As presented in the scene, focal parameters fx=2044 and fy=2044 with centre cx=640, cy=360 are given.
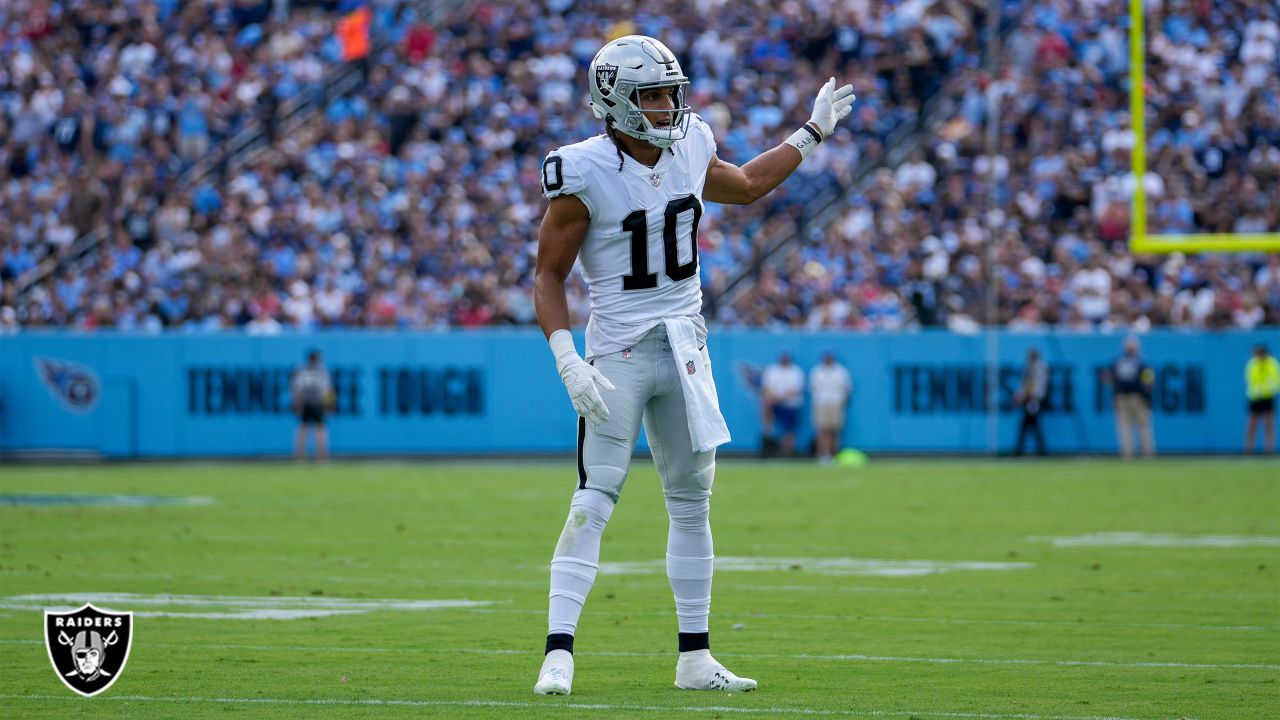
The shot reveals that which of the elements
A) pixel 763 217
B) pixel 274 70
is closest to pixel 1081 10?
pixel 763 217

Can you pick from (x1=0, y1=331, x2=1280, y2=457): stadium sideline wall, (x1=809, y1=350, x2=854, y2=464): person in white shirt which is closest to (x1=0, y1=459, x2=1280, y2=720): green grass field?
(x1=809, y1=350, x2=854, y2=464): person in white shirt

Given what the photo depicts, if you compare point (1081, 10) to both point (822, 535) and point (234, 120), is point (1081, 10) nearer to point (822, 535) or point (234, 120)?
point (234, 120)

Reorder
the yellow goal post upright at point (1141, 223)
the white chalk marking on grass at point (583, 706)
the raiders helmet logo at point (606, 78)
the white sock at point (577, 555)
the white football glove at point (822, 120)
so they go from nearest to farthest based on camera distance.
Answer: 1. the white chalk marking on grass at point (583, 706)
2. the white sock at point (577, 555)
3. the raiders helmet logo at point (606, 78)
4. the white football glove at point (822, 120)
5. the yellow goal post upright at point (1141, 223)

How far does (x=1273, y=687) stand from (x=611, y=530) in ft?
26.3

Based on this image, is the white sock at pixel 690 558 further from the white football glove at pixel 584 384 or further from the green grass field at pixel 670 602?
the white football glove at pixel 584 384

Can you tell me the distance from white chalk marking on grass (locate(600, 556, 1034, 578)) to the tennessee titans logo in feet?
53.5

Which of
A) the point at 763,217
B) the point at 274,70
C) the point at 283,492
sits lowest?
the point at 283,492

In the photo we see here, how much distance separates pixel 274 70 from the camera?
30.6 metres

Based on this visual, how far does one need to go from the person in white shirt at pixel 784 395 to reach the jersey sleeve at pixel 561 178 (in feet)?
64.0

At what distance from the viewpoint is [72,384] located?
26.7 metres

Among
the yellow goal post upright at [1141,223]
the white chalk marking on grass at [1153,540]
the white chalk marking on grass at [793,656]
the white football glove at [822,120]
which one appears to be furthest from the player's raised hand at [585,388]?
the yellow goal post upright at [1141,223]

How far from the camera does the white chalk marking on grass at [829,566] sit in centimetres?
1130

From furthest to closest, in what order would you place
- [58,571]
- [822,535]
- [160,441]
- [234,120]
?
1. [234,120]
2. [160,441]
3. [822,535]
4. [58,571]
